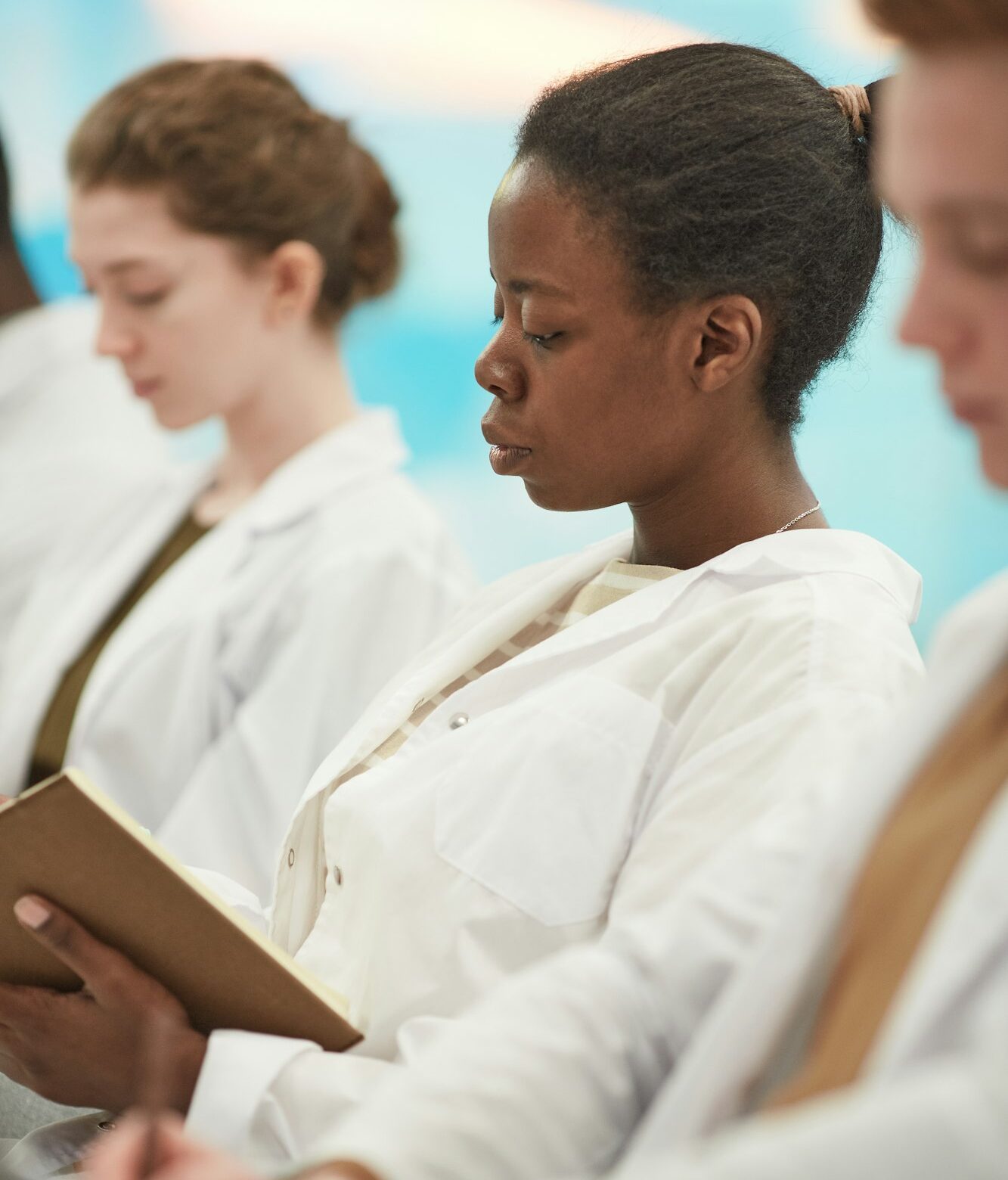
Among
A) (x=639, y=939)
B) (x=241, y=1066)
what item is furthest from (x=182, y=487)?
(x=639, y=939)

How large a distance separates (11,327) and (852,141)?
1832 millimetres

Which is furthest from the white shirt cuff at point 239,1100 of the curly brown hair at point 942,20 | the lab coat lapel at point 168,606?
the lab coat lapel at point 168,606

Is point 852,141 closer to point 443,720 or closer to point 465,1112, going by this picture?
point 443,720

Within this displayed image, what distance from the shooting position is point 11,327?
252cm

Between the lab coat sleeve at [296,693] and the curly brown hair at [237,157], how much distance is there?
17.9 inches

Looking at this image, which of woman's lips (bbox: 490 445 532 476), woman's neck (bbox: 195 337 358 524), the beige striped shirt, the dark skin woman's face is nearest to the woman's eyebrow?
the dark skin woman's face

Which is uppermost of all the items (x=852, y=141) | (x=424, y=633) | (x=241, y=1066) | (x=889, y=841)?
(x=852, y=141)

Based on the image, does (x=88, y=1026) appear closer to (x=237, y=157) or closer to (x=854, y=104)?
(x=854, y=104)

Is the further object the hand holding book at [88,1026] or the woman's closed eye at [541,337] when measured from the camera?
the woman's closed eye at [541,337]

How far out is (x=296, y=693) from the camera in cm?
176

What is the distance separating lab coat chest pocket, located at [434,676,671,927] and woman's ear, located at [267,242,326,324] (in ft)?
3.93

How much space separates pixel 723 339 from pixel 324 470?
1019mm

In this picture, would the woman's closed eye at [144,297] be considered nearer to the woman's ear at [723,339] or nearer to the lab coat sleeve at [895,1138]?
the woman's ear at [723,339]

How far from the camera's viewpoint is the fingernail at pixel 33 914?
0.89 metres
